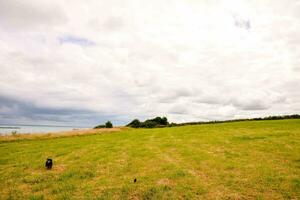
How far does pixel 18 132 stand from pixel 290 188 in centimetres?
5208

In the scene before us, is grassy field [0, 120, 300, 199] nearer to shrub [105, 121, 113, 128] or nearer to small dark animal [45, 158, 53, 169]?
small dark animal [45, 158, 53, 169]

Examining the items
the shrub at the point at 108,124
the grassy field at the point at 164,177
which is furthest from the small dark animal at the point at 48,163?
the shrub at the point at 108,124

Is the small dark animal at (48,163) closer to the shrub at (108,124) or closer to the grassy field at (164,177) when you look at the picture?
the grassy field at (164,177)

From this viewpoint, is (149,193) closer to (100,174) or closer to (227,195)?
(227,195)

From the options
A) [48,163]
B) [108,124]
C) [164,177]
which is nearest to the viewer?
[164,177]

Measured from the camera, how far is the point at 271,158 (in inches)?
715

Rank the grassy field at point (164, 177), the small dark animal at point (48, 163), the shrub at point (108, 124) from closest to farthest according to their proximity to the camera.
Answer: the grassy field at point (164, 177) < the small dark animal at point (48, 163) < the shrub at point (108, 124)

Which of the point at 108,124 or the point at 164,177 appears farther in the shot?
the point at 108,124

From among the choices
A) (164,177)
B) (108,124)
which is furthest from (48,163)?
(108,124)

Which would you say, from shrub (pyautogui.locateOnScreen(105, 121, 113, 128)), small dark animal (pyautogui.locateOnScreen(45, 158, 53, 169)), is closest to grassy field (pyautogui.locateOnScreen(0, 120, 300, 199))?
small dark animal (pyautogui.locateOnScreen(45, 158, 53, 169))

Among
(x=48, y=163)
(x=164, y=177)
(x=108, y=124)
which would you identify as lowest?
(x=164, y=177)

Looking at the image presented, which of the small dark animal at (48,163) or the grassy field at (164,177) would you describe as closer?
the grassy field at (164,177)

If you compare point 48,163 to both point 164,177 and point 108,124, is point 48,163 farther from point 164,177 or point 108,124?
point 108,124

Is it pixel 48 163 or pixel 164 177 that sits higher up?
pixel 48 163
